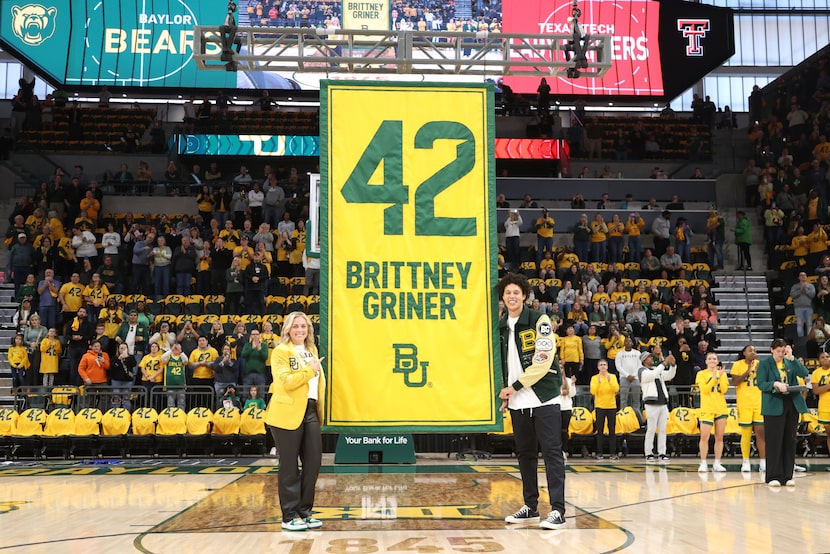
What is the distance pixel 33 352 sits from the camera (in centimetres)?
1819

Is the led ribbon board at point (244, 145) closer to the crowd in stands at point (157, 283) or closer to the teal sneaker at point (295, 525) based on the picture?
the crowd in stands at point (157, 283)

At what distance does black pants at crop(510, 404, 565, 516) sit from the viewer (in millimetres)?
6844

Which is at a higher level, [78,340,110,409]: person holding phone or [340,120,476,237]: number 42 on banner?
[340,120,476,237]: number 42 on banner

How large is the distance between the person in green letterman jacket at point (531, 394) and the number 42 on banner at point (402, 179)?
1542 mm

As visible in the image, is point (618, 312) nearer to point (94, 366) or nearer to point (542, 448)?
point (94, 366)

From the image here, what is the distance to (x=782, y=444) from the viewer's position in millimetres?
10719

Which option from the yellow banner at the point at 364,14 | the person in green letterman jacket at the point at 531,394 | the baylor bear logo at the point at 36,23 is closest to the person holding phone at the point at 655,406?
the yellow banner at the point at 364,14

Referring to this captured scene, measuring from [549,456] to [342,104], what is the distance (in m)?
4.32

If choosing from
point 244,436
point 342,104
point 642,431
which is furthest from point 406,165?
point 642,431

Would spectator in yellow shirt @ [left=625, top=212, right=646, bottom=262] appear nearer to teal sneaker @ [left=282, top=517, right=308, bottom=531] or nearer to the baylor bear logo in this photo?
teal sneaker @ [left=282, top=517, right=308, bottom=531]

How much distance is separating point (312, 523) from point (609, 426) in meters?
10.2

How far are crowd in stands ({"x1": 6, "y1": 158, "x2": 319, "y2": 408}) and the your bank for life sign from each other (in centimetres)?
844

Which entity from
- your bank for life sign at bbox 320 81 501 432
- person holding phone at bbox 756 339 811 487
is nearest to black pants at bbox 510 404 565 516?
your bank for life sign at bbox 320 81 501 432

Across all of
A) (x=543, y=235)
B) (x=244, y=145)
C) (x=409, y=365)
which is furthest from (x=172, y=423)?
(x=244, y=145)
